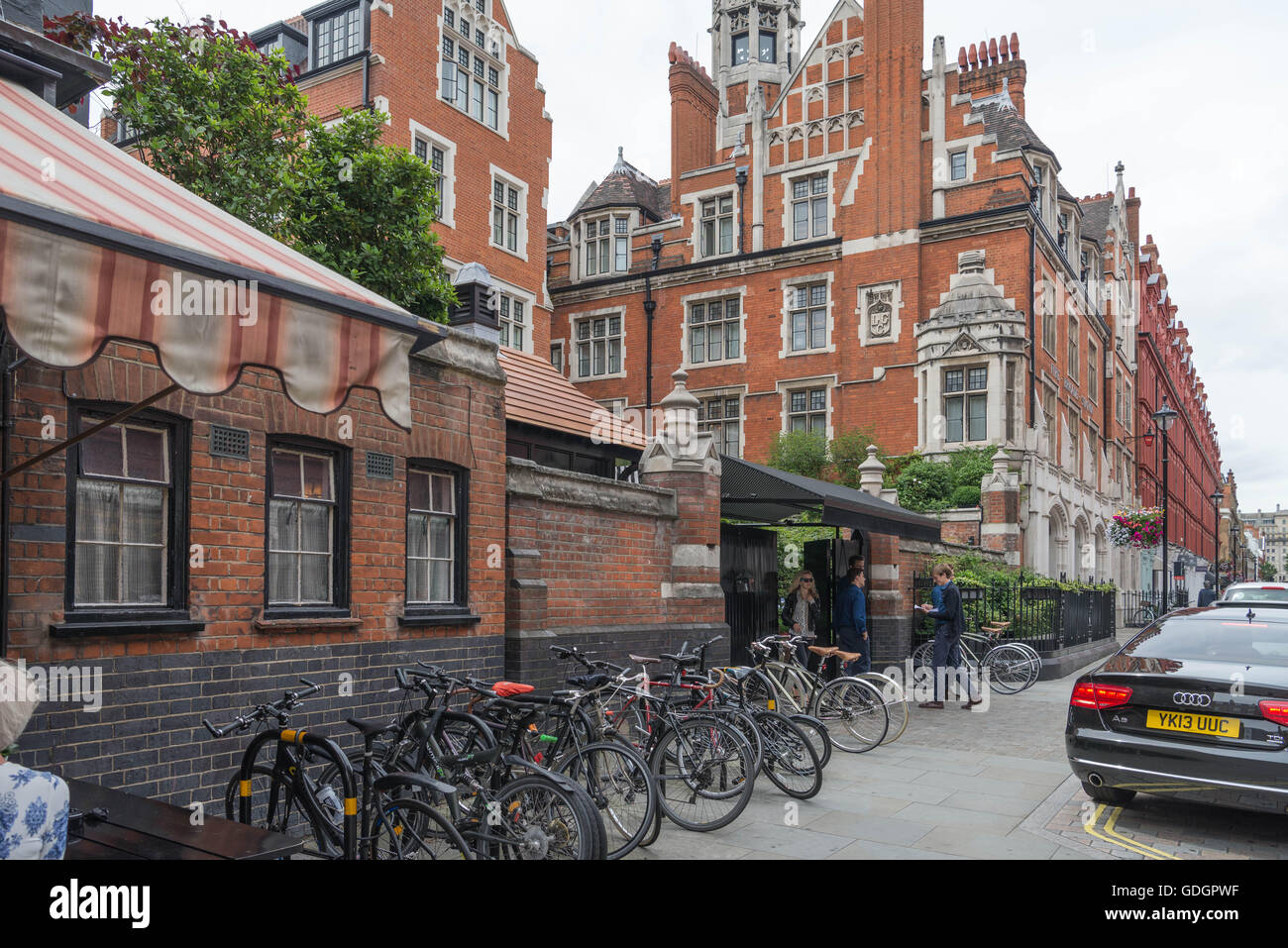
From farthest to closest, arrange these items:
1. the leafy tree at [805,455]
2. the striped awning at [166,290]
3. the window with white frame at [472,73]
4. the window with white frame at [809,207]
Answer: the window with white frame at [809,207] < the leafy tree at [805,455] < the window with white frame at [472,73] < the striped awning at [166,290]

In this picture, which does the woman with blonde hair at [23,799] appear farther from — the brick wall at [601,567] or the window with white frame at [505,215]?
the window with white frame at [505,215]

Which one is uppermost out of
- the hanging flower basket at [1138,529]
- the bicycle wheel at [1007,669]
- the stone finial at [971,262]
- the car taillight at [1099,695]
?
the stone finial at [971,262]

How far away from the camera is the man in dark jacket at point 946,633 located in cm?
1277

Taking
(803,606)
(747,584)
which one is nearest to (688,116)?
(747,584)

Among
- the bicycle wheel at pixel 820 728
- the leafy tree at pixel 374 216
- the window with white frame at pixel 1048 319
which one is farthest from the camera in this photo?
the window with white frame at pixel 1048 319

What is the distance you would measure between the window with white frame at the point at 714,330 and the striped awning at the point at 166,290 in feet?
92.3

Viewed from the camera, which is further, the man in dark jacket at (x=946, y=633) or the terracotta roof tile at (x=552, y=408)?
the terracotta roof tile at (x=552, y=408)

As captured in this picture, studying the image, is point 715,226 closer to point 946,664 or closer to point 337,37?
point 337,37


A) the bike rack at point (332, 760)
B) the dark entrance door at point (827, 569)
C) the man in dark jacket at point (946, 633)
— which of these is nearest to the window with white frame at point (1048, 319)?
the dark entrance door at point (827, 569)

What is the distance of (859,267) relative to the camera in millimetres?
29406

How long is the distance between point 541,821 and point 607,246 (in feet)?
105

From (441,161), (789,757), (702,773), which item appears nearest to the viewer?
(702,773)

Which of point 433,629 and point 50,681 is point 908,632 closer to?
point 433,629
